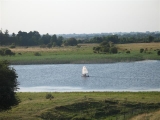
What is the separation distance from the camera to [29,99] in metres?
34.5

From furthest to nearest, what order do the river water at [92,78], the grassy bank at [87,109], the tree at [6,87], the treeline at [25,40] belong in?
1. the treeline at [25,40]
2. the river water at [92,78]
3. the grassy bank at [87,109]
4. the tree at [6,87]

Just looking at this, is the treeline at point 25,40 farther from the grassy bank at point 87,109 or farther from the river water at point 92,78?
the grassy bank at point 87,109

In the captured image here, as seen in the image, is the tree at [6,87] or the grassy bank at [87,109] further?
the grassy bank at [87,109]

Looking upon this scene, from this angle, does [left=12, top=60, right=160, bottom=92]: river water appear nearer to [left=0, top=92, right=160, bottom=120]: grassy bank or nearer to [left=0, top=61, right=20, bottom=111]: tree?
[left=0, top=92, right=160, bottom=120]: grassy bank

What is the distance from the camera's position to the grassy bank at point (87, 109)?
27.4 metres

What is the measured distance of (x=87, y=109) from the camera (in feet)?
96.8

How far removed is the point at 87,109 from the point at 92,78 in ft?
77.8

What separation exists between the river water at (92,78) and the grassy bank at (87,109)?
11226mm

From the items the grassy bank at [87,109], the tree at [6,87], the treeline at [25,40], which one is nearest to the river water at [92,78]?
the grassy bank at [87,109]

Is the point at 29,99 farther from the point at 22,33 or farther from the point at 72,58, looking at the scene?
the point at 22,33

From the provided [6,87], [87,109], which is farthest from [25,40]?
[6,87]

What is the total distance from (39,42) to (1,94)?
9295cm

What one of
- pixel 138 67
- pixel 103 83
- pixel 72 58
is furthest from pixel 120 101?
pixel 72 58

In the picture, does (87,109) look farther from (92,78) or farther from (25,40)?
(25,40)
